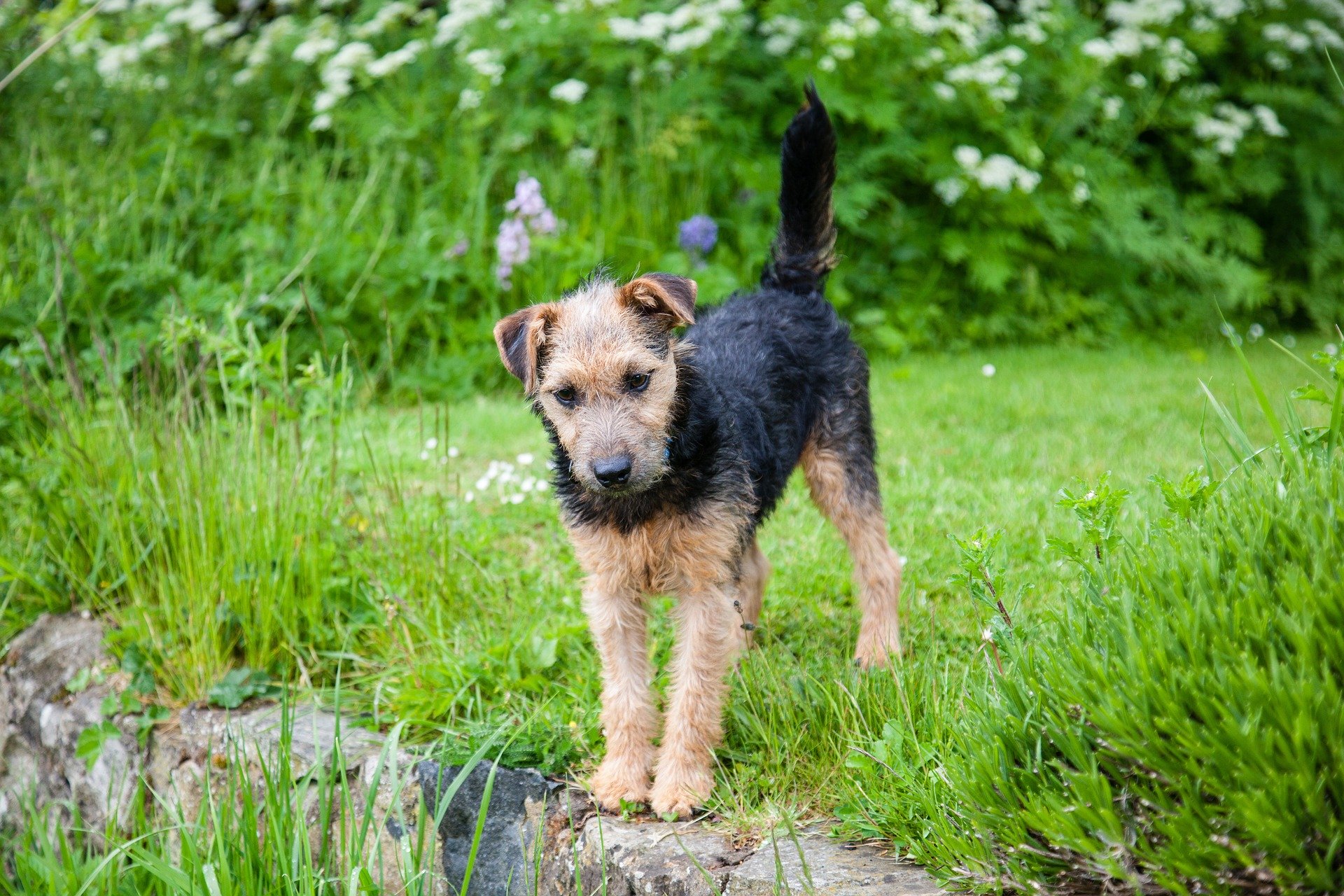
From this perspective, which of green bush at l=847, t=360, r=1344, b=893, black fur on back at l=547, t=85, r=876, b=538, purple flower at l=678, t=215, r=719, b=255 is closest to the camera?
green bush at l=847, t=360, r=1344, b=893

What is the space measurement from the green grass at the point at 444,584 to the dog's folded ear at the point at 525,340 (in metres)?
0.70

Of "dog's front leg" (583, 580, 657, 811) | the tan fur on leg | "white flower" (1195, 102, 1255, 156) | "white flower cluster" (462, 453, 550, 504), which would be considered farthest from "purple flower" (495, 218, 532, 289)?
"white flower" (1195, 102, 1255, 156)

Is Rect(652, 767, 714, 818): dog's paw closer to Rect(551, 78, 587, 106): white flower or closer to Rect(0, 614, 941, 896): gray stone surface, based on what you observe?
Rect(0, 614, 941, 896): gray stone surface

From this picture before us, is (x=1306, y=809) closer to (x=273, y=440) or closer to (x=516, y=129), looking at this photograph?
(x=273, y=440)

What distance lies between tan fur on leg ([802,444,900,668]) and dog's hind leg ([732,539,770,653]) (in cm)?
31

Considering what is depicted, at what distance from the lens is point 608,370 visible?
3020 millimetres

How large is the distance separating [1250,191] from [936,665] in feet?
25.0

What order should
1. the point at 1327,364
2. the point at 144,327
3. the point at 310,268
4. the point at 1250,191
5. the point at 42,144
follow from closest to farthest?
the point at 1327,364 → the point at 144,327 → the point at 310,268 → the point at 42,144 → the point at 1250,191

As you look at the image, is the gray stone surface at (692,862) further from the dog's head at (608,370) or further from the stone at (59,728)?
the stone at (59,728)

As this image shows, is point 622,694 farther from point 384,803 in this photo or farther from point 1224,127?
point 1224,127

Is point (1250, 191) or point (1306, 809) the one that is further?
point (1250, 191)

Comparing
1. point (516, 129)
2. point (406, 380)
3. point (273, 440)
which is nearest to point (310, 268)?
point (406, 380)

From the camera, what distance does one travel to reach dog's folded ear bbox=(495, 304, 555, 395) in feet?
10.5

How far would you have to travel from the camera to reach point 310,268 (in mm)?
7027
